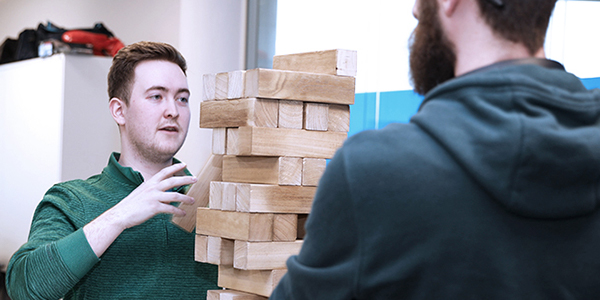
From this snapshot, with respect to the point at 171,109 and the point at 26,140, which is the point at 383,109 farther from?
the point at 26,140

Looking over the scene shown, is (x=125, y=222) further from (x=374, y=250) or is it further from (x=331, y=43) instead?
(x=331, y=43)

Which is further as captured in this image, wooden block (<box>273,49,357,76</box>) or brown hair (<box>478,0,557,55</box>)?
wooden block (<box>273,49,357,76</box>)

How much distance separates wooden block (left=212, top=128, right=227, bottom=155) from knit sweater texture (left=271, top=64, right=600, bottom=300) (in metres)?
0.63

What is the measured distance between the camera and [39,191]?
4168 mm

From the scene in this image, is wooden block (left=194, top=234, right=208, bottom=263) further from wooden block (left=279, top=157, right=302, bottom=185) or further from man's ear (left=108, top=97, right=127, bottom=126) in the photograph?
man's ear (left=108, top=97, right=127, bottom=126)

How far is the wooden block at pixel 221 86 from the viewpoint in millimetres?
1307

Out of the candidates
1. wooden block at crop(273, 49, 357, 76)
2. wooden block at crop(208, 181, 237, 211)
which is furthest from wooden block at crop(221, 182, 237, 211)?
wooden block at crop(273, 49, 357, 76)

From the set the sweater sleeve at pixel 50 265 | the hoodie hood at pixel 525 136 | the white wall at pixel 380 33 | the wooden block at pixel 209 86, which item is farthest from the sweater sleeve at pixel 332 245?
the white wall at pixel 380 33

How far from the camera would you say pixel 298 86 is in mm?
1245

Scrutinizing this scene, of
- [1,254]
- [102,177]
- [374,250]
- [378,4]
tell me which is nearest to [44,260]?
[102,177]

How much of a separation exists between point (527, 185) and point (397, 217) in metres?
0.16

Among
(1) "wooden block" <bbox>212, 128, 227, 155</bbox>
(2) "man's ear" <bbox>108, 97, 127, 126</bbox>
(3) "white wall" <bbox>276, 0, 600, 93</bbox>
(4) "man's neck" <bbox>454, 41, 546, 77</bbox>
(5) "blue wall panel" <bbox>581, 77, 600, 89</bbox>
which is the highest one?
(3) "white wall" <bbox>276, 0, 600, 93</bbox>

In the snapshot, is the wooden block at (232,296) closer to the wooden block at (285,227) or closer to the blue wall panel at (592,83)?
the wooden block at (285,227)

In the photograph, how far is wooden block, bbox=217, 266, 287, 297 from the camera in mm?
1234
